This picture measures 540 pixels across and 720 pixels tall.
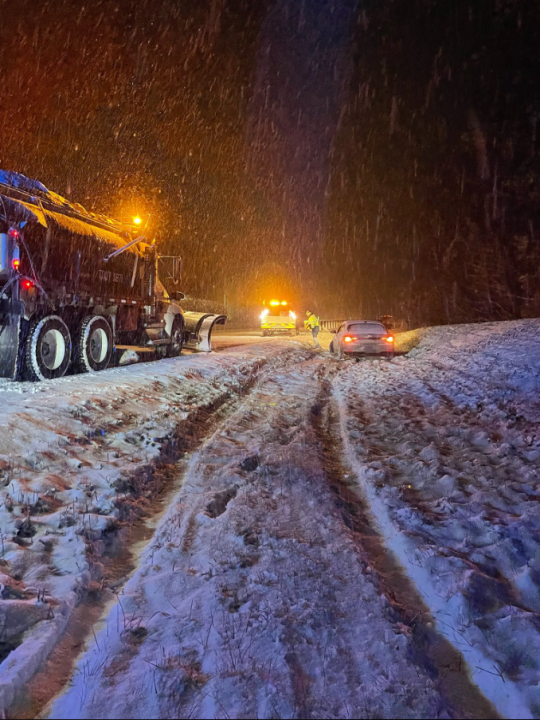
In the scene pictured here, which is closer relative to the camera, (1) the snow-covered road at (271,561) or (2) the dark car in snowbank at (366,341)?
(1) the snow-covered road at (271,561)

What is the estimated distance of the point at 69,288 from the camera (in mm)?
11086

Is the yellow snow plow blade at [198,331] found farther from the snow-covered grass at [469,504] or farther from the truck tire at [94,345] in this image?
the snow-covered grass at [469,504]

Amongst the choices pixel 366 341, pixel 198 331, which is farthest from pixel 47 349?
pixel 366 341

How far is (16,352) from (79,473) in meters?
4.99

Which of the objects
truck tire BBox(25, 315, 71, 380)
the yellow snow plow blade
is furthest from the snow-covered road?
the yellow snow plow blade

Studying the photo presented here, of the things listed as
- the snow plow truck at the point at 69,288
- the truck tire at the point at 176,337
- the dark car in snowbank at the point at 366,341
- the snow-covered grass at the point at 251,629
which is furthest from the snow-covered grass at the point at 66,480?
the dark car in snowbank at the point at 366,341

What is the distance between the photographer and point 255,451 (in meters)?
6.24

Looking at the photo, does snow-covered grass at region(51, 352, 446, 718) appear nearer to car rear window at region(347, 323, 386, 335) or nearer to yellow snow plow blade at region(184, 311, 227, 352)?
car rear window at region(347, 323, 386, 335)

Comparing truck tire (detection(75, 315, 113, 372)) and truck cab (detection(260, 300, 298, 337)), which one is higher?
A: truck cab (detection(260, 300, 298, 337))

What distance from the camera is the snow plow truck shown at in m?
9.42

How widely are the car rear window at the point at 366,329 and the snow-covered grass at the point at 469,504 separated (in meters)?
5.68

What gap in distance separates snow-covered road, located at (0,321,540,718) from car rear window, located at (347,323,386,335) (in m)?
9.00

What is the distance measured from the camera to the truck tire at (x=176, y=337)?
17.0 metres

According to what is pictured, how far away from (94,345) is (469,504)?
399 inches
